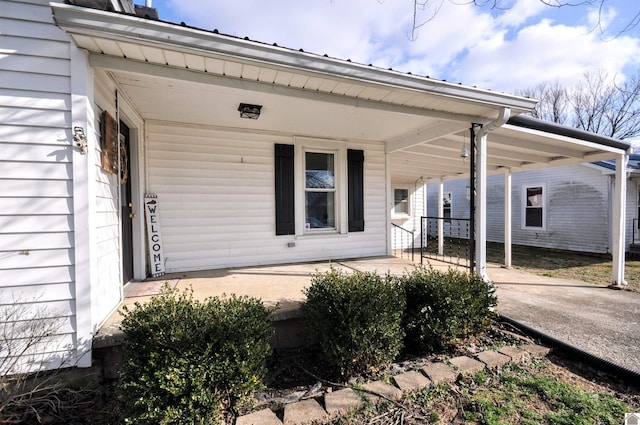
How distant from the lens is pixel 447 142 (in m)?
5.27

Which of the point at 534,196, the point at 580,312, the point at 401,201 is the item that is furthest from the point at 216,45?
the point at 534,196

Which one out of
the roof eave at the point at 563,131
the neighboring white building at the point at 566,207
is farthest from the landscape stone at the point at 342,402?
the neighboring white building at the point at 566,207

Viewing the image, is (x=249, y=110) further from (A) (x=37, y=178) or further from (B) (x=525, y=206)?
(B) (x=525, y=206)

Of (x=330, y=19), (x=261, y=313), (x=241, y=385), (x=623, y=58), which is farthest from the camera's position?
(x=623, y=58)

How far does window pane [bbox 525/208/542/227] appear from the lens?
1116 centimetres

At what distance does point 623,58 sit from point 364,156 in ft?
11.1

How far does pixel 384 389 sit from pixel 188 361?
142 cm

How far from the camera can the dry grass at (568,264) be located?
6406 millimetres

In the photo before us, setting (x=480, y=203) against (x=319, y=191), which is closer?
(x=480, y=203)

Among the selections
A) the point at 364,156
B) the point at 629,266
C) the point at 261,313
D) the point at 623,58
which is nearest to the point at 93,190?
the point at 261,313

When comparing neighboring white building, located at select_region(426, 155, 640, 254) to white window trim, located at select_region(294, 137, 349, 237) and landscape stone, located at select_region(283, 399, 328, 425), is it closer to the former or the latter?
white window trim, located at select_region(294, 137, 349, 237)

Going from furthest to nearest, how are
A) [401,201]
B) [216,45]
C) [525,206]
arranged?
1. [525,206]
2. [401,201]
3. [216,45]

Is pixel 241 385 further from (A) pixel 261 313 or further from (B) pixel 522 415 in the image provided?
(B) pixel 522 415

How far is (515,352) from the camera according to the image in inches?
109
